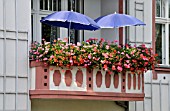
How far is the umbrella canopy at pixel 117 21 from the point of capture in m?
16.4

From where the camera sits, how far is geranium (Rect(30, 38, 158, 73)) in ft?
50.6

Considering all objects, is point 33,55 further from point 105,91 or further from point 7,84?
point 105,91

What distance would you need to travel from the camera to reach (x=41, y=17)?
1706 centimetres

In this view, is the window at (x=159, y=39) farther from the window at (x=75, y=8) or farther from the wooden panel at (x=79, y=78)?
the wooden panel at (x=79, y=78)

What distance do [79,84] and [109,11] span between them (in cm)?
317

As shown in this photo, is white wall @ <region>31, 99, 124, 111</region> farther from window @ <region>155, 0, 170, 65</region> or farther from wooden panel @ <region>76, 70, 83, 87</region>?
window @ <region>155, 0, 170, 65</region>

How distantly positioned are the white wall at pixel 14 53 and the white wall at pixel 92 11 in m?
2.59

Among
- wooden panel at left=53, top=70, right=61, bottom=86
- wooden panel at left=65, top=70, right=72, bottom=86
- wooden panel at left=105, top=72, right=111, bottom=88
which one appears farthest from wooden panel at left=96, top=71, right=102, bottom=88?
wooden panel at left=53, top=70, right=61, bottom=86

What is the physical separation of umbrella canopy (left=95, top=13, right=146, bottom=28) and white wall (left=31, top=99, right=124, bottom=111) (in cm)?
225

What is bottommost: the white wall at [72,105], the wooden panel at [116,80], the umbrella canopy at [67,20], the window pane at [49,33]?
the white wall at [72,105]

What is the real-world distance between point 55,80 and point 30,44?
115 centimetres

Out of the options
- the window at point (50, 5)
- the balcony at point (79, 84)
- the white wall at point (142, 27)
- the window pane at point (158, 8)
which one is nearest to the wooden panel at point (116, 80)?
the balcony at point (79, 84)

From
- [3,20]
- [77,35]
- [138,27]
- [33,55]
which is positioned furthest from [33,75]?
[138,27]

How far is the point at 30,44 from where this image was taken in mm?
15727
